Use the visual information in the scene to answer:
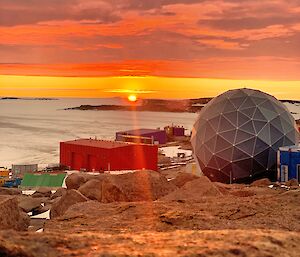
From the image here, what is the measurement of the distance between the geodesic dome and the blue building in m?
0.62

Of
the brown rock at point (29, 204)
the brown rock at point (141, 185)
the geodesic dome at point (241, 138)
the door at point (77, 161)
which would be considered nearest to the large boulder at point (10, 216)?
the brown rock at point (141, 185)

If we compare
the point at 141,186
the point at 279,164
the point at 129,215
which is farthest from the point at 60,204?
the point at 279,164

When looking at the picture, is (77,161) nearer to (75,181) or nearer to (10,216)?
(75,181)

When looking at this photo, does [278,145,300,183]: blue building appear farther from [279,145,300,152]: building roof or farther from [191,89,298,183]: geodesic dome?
[191,89,298,183]: geodesic dome

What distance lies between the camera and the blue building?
93.0 ft

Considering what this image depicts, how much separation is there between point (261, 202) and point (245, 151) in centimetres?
2040

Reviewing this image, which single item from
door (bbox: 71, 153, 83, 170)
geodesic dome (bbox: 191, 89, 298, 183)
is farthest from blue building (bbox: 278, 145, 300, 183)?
door (bbox: 71, 153, 83, 170)

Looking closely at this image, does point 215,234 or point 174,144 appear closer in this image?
point 215,234

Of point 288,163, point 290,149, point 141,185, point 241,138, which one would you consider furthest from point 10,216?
point 288,163

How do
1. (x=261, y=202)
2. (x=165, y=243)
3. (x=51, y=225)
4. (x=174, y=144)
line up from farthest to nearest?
(x=174, y=144)
(x=261, y=202)
(x=51, y=225)
(x=165, y=243)

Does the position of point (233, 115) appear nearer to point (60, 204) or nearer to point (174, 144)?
point (60, 204)

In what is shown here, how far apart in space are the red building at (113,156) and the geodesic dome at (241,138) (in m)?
22.2

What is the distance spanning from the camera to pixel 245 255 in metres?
3.72

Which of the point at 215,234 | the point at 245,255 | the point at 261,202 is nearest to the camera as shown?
the point at 245,255
